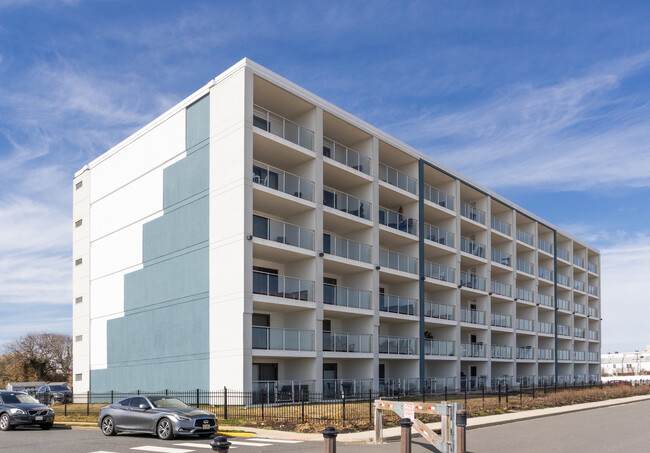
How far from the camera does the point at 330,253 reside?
35.2 meters

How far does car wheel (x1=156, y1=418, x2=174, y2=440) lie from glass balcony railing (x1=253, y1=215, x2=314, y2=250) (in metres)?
12.9

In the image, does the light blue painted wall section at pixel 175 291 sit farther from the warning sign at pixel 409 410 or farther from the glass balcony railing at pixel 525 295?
the glass balcony railing at pixel 525 295

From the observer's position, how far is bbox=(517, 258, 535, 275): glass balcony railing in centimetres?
5684

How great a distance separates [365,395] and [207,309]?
362 inches

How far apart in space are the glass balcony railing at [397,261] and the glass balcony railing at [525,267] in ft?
59.9

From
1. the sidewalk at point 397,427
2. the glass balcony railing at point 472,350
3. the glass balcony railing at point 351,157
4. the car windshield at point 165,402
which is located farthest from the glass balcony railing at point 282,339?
the glass balcony railing at point 472,350

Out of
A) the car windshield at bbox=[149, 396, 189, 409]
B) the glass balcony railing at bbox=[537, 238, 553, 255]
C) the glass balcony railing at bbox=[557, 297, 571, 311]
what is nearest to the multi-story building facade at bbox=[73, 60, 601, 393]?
the car windshield at bbox=[149, 396, 189, 409]

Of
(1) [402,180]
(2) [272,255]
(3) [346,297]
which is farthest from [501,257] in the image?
(2) [272,255]

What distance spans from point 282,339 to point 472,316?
20.7 m

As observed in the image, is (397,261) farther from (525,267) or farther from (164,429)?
(164,429)

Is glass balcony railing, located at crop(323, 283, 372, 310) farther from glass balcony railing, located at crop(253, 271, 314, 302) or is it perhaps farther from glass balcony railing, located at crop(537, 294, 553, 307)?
glass balcony railing, located at crop(537, 294, 553, 307)

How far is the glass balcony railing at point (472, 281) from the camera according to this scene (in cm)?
4697

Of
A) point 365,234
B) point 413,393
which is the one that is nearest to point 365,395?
point 413,393

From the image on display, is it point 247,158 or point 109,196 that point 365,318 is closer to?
point 247,158
